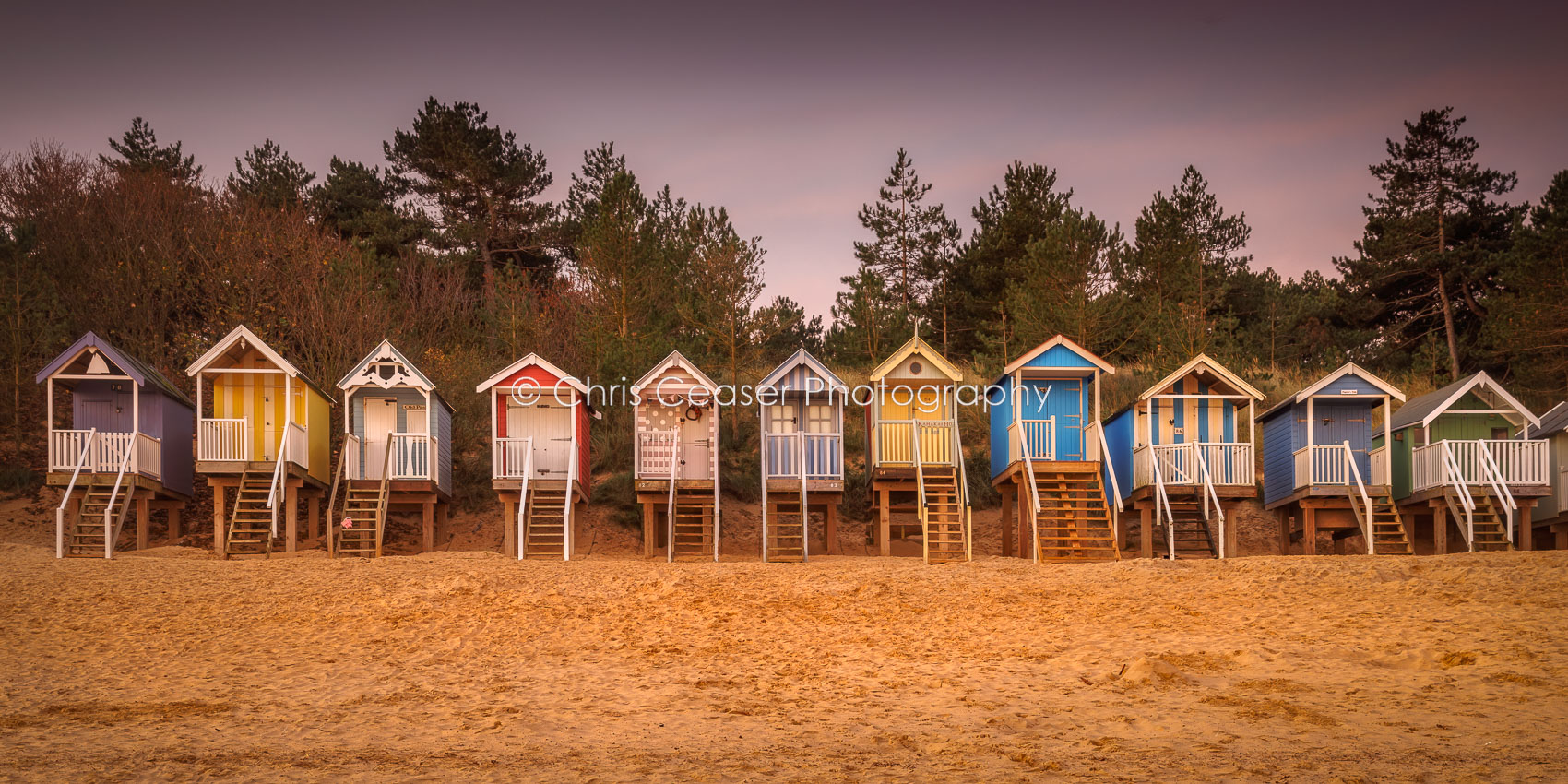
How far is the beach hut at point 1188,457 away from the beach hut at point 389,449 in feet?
52.2

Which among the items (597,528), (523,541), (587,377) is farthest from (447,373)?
(523,541)

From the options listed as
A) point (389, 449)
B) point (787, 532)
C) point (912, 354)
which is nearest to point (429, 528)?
point (389, 449)

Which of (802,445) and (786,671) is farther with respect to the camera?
(802,445)

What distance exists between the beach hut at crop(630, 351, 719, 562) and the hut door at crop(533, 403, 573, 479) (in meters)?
1.81

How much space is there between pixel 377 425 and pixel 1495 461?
25.1 meters

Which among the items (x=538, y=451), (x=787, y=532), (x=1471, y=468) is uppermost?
(x=538, y=451)

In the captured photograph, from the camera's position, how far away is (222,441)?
25688mm

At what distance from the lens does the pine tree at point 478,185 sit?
46.4m

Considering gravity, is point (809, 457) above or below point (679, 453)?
below

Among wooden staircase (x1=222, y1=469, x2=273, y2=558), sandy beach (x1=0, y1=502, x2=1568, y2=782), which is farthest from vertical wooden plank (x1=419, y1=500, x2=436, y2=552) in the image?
sandy beach (x1=0, y1=502, x2=1568, y2=782)

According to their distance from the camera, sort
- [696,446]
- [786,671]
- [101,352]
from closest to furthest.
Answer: [786,671] → [101,352] → [696,446]

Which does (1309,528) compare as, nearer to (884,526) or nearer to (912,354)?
(884,526)

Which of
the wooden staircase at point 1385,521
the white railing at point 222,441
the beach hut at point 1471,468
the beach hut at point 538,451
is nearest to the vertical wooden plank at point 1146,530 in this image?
the wooden staircase at point 1385,521

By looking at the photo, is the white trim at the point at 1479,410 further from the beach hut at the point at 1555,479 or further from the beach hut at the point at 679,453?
the beach hut at the point at 679,453
